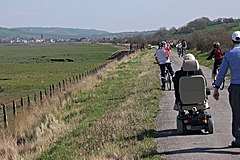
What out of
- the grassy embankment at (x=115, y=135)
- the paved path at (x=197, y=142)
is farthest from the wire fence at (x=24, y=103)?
the paved path at (x=197, y=142)

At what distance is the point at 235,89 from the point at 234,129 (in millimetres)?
693

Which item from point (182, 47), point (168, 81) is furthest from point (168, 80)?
point (182, 47)

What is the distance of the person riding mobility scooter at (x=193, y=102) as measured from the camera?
33.7 ft

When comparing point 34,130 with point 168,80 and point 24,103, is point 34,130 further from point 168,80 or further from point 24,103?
point 24,103

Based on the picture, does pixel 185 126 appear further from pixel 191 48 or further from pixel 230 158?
pixel 191 48

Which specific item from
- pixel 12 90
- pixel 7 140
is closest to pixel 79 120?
pixel 7 140

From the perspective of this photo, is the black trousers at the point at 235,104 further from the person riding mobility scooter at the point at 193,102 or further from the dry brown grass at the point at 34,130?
the dry brown grass at the point at 34,130

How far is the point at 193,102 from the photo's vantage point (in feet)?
34.0

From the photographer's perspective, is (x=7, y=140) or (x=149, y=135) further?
(x=7, y=140)

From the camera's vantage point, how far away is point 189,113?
34.3ft

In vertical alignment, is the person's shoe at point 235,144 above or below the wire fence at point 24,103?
above

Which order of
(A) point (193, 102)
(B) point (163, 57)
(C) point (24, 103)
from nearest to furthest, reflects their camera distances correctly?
(A) point (193, 102)
(B) point (163, 57)
(C) point (24, 103)

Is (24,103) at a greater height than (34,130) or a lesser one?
lesser

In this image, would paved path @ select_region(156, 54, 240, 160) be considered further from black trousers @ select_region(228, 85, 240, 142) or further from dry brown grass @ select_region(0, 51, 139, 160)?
dry brown grass @ select_region(0, 51, 139, 160)
